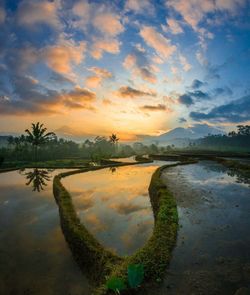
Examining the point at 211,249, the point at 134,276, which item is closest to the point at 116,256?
the point at 134,276

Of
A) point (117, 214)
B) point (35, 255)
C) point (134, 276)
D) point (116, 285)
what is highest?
point (134, 276)

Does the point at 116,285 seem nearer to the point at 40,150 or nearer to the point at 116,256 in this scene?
the point at 116,256

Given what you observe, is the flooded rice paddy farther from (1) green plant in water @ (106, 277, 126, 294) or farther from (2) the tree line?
(2) the tree line

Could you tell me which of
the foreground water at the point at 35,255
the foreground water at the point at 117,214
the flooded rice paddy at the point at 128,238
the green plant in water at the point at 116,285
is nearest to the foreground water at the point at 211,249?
the flooded rice paddy at the point at 128,238

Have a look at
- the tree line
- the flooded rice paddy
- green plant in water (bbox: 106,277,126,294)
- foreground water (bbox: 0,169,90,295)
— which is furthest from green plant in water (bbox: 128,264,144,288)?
the tree line

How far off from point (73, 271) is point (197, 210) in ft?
26.4

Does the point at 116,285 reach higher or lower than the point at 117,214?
higher

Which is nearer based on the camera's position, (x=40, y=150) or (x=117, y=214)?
(x=117, y=214)

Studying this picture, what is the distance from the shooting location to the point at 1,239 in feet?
32.5

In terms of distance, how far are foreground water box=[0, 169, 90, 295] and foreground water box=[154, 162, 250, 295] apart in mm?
3132

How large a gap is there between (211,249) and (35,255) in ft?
22.6

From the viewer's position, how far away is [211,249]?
26.5 feet

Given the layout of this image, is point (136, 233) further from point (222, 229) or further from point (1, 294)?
point (1, 294)

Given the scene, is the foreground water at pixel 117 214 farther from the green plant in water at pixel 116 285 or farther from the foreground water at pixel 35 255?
the green plant in water at pixel 116 285
